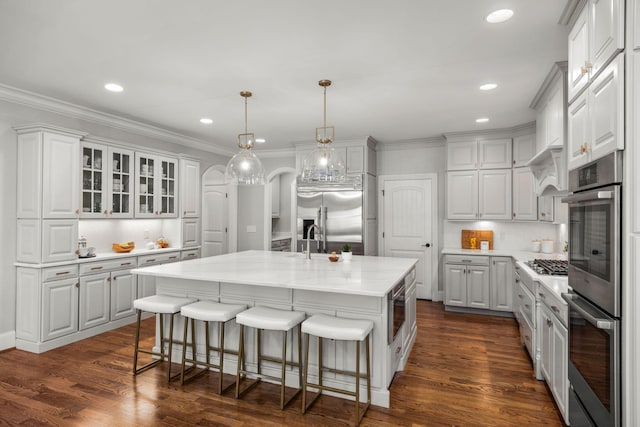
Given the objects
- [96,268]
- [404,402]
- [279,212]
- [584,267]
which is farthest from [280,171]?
[584,267]

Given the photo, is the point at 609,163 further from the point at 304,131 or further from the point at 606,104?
the point at 304,131

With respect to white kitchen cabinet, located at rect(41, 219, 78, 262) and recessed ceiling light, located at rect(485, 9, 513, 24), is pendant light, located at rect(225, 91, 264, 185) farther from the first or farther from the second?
recessed ceiling light, located at rect(485, 9, 513, 24)

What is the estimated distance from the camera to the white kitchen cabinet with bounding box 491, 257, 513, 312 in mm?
5027

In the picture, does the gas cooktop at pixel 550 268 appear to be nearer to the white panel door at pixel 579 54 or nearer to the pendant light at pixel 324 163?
the white panel door at pixel 579 54

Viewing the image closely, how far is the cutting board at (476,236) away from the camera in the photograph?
5.73 meters

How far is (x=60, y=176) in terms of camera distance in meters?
3.95

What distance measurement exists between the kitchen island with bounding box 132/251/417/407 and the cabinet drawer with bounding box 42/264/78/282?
1231 millimetres

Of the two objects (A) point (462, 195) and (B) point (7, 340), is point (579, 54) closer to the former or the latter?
(A) point (462, 195)

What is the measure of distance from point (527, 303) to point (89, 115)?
5283 mm

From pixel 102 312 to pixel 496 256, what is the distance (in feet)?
16.9

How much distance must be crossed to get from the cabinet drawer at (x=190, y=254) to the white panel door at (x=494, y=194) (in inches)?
175

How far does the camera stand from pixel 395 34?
101 inches

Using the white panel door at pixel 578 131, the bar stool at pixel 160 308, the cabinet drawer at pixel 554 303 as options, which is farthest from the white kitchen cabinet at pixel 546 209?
the bar stool at pixel 160 308

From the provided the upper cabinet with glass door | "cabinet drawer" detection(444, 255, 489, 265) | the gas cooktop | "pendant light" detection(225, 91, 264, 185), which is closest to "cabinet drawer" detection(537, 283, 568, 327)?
the gas cooktop
